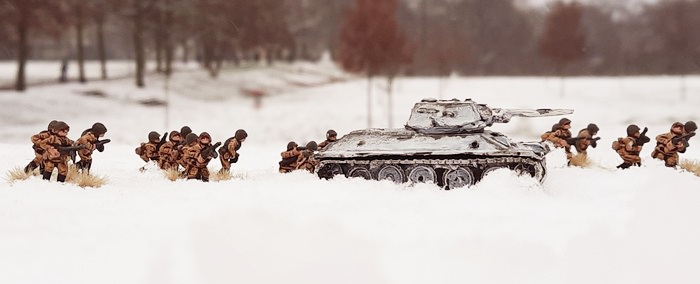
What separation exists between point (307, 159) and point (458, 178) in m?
3.07

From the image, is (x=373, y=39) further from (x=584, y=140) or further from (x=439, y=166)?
(x=439, y=166)

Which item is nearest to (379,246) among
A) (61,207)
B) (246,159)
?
(61,207)

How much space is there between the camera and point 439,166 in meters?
10.4

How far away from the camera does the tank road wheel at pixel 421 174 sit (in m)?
10.4

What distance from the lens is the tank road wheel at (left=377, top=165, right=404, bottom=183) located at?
10.6 m

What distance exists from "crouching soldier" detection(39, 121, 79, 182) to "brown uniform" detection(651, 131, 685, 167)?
32.5 feet

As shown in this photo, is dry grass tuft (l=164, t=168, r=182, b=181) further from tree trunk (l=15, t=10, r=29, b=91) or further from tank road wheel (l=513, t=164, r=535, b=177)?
tree trunk (l=15, t=10, r=29, b=91)

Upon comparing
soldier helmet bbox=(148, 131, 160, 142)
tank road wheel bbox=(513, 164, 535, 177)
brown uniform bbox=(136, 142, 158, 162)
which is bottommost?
tank road wheel bbox=(513, 164, 535, 177)

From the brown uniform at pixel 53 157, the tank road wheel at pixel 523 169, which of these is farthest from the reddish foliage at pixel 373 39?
the brown uniform at pixel 53 157

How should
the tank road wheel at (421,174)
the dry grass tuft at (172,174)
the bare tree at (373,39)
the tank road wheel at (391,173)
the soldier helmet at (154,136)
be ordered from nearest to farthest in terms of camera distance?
the tank road wheel at (421,174), the tank road wheel at (391,173), the dry grass tuft at (172,174), the soldier helmet at (154,136), the bare tree at (373,39)

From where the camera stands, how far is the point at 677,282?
6477 millimetres

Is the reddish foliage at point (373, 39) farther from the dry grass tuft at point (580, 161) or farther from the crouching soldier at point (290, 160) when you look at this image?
the crouching soldier at point (290, 160)

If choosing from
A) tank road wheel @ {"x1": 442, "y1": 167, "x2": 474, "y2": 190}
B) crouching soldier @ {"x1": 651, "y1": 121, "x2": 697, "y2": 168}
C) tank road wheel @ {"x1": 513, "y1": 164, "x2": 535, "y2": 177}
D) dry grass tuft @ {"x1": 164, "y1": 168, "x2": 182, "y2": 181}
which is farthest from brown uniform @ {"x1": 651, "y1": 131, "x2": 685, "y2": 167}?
dry grass tuft @ {"x1": 164, "y1": 168, "x2": 182, "y2": 181}

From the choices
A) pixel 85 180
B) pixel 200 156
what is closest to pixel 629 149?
pixel 200 156
